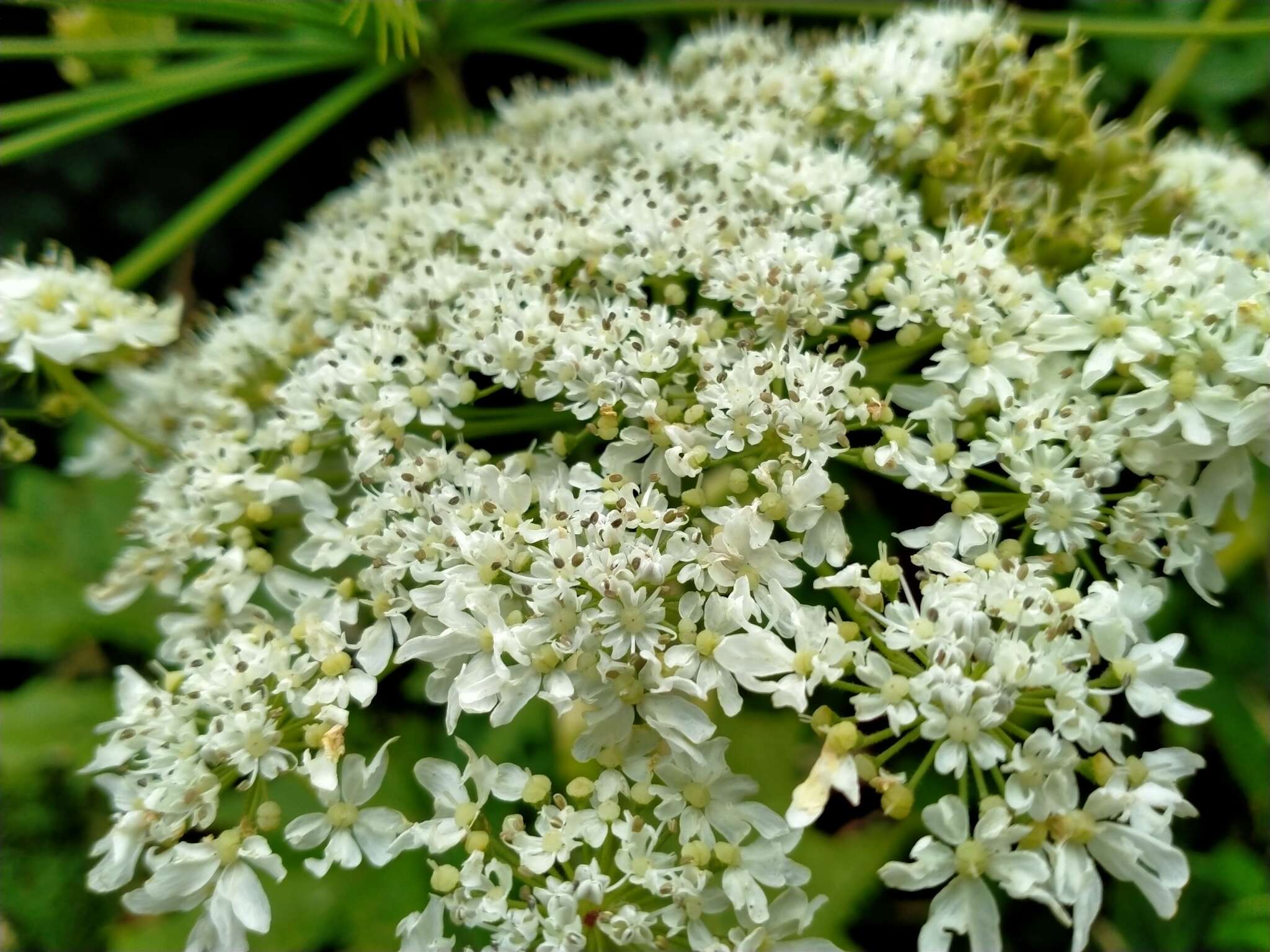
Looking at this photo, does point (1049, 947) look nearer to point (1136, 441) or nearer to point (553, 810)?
point (1136, 441)

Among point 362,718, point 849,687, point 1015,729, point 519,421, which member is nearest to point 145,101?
point 519,421

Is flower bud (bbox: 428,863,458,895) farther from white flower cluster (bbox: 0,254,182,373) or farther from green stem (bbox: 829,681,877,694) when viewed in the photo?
white flower cluster (bbox: 0,254,182,373)

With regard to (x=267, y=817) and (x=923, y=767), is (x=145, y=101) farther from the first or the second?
(x=923, y=767)

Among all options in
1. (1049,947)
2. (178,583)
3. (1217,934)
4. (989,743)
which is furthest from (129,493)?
(1217,934)

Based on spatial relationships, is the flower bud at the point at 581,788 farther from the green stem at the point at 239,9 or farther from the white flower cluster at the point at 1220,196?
the green stem at the point at 239,9

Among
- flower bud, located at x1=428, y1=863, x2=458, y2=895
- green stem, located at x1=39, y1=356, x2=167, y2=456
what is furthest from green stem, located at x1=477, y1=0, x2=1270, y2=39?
flower bud, located at x1=428, y1=863, x2=458, y2=895
